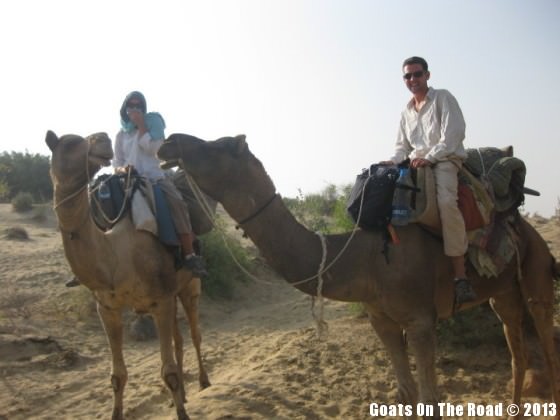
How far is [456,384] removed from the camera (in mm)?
6180

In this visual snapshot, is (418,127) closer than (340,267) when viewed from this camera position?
No

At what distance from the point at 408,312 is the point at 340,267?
0.60 meters

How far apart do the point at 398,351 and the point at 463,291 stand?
794mm

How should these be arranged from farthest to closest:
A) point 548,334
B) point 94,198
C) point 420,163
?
1. point 94,198
2. point 548,334
3. point 420,163

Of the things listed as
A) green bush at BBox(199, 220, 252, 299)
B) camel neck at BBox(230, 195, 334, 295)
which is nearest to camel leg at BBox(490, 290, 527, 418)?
camel neck at BBox(230, 195, 334, 295)

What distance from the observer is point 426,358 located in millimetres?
3736

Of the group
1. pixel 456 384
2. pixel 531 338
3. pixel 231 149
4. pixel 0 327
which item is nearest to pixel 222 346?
pixel 0 327

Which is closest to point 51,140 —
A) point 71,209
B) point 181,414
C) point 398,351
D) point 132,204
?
point 71,209

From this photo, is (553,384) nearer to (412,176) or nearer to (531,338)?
(531,338)

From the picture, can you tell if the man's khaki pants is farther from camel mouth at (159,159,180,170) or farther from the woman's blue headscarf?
the woman's blue headscarf

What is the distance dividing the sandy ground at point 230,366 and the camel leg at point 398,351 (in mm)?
1386

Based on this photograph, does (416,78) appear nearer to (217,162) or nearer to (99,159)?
(217,162)

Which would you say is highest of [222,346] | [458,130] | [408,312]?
[458,130]

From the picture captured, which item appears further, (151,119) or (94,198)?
(151,119)
